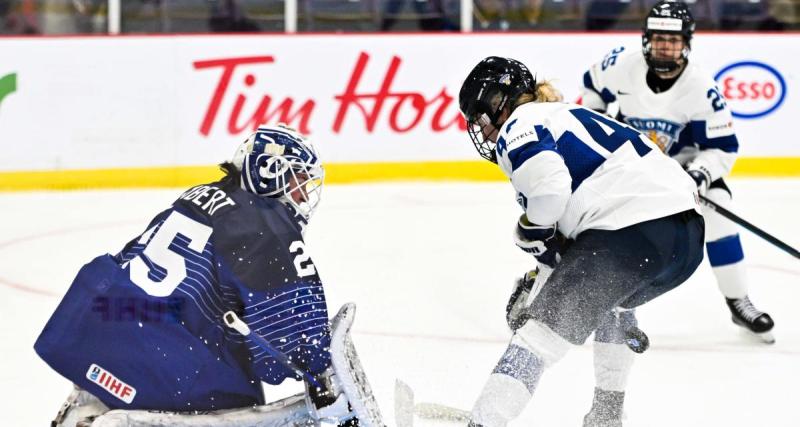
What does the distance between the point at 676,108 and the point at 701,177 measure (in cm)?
28

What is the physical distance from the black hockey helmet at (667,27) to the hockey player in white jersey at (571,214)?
4.36 feet

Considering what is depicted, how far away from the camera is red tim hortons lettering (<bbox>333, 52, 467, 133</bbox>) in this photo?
6.75 meters

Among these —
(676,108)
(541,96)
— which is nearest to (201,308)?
(541,96)

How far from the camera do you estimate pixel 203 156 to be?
661cm

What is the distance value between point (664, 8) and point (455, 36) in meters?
3.18

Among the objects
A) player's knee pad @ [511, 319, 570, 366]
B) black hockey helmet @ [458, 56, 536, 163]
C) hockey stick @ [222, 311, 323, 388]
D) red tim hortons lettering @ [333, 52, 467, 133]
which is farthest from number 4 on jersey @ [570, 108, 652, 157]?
red tim hortons lettering @ [333, 52, 467, 133]

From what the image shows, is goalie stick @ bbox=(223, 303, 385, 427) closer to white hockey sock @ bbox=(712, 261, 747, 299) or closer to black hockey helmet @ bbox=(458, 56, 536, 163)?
black hockey helmet @ bbox=(458, 56, 536, 163)

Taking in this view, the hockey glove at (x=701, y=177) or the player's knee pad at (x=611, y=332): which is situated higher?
the hockey glove at (x=701, y=177)

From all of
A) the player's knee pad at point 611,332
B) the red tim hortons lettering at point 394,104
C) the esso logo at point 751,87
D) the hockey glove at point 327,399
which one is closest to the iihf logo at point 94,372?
the hockey glove at point 327,399

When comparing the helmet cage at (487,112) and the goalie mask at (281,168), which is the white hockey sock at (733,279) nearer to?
the helmet cage at (487,112)

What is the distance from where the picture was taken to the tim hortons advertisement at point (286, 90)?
641cm

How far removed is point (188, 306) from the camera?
218 centimetres

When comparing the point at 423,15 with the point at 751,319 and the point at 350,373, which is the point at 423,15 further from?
the point at 350,373

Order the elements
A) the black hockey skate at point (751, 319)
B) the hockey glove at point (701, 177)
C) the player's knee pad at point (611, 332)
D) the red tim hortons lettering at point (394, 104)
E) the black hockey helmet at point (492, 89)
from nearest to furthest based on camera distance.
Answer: the black hockey helmet at point (492, 89) → the player's knee pad at point (611, 332) → the hockey glove at point (701, 177) → the black hockey skate at point (751, 319) → the red tim hortons lettering at point (394, 104)
